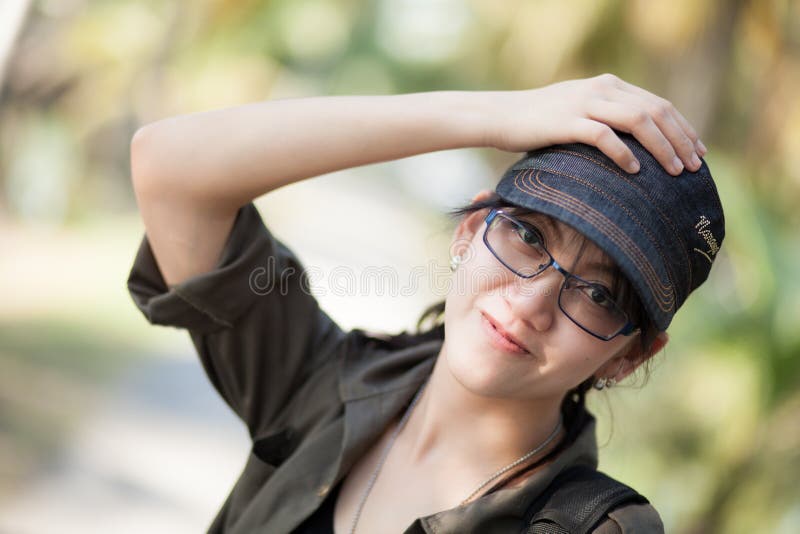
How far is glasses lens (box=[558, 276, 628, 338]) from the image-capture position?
5.09 ft

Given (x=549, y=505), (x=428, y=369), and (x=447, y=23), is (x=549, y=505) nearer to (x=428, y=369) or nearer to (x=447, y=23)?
Result: (x=428, y=369)

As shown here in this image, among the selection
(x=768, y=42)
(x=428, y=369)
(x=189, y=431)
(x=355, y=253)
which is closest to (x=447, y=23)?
(x=355, y=253)

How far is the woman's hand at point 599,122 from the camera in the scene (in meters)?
1.49

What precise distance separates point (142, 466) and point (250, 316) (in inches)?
129

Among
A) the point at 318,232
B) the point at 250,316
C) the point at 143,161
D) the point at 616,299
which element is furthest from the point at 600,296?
the point at 318,232

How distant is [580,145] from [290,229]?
31.3ft

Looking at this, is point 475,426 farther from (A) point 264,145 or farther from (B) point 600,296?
(A) point 264,145

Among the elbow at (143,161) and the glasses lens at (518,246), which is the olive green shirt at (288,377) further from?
the glasses lens at (518,246)

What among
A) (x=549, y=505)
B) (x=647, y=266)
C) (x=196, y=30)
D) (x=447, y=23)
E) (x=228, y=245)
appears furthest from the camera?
(x=447, y=23)

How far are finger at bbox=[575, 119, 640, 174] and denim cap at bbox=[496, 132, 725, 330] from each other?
0.02m

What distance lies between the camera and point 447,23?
394 inches

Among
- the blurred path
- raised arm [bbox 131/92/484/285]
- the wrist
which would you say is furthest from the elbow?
the blurred path

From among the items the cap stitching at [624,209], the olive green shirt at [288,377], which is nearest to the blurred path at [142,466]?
the olive green shirt at [288,377]

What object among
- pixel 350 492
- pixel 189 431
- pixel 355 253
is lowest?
pixel 355 253
